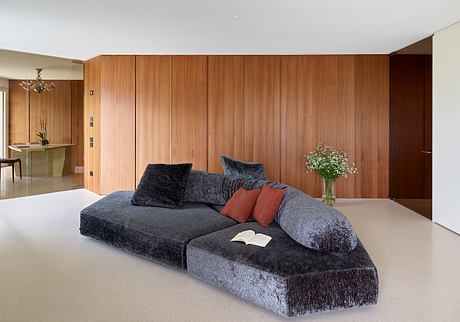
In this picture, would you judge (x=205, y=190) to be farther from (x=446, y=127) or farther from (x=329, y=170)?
(x=446, y=127)

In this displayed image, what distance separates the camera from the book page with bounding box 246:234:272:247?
2.96 metres

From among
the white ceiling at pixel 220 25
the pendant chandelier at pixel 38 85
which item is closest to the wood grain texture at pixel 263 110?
the white ceiling at pixel 220 25

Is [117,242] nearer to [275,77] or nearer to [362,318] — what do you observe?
[362,318]

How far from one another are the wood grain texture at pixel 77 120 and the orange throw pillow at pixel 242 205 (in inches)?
311

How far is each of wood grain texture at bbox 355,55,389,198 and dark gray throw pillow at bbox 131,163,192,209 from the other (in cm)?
358

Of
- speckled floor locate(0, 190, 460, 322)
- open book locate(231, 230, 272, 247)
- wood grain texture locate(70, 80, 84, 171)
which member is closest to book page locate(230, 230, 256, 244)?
open book locate(231, 230, 272, 247)

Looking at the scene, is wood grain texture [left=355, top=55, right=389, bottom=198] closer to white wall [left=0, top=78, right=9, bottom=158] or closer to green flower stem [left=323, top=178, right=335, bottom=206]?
green flower stem [left=323, top=178, right=335, bottom=206]

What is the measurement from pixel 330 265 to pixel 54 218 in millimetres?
4167

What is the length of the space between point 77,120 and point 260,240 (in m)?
9.17

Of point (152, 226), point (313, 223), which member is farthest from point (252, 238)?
point (152, 226)

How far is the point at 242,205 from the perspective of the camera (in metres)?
3.84

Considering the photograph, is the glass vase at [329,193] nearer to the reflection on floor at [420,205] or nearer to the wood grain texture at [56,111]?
the reflection on floor at [420,205]

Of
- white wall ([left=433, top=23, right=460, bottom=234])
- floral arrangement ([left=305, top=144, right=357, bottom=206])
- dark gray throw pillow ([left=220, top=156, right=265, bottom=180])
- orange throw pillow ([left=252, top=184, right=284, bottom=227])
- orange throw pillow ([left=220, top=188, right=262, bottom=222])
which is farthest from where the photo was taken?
floral arrangement ([left=305, top=144, right=357, bottom=206])

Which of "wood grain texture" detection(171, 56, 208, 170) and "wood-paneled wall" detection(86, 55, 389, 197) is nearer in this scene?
"wood-paneled wall" detection(86, 55, 389, 197)
